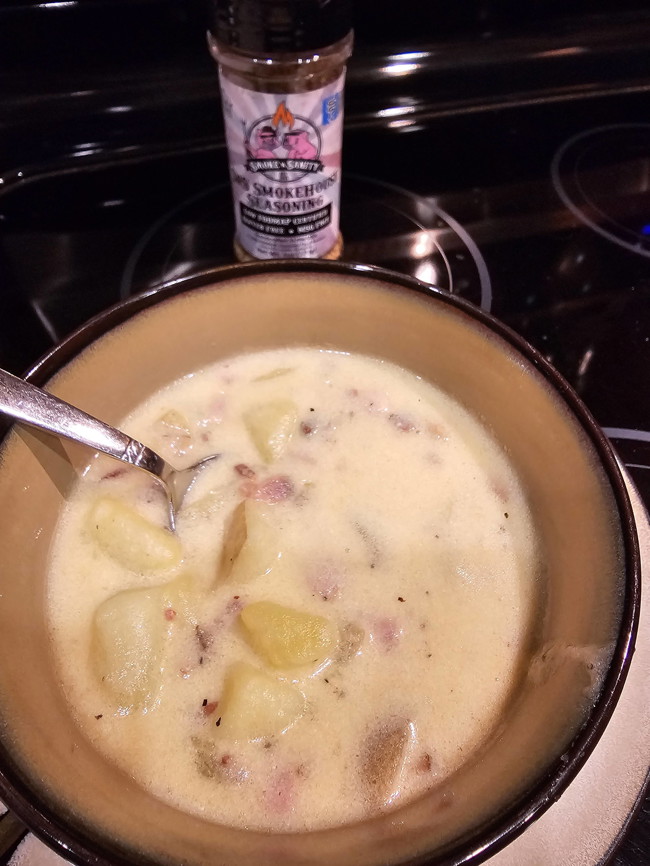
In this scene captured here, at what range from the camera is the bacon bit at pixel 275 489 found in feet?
3.57

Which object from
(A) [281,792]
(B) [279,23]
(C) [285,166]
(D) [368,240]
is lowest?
(A) [281,792]

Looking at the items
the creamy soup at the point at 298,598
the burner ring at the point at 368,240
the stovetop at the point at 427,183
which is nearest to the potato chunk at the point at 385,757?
the creamy soup at the point at 298,598

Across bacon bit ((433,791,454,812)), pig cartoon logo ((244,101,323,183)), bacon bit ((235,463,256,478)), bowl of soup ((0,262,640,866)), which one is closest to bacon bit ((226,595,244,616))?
bowl of soup ((0,262,640,866))

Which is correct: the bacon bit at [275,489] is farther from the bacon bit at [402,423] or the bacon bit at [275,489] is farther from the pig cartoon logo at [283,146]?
the pig cartoon logo at [283,146]

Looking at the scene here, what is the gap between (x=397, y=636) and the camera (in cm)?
95

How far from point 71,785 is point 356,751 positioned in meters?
0.35

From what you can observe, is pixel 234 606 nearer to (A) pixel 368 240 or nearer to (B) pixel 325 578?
(B) pixel 325 578

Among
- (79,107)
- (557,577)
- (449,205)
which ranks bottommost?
(557,577)

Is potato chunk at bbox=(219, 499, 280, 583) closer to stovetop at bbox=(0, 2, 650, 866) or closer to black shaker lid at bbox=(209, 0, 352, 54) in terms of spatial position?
stovetop at bbox=(0, 2, 650, 866)

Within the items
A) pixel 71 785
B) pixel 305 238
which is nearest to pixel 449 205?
pixel 305 238

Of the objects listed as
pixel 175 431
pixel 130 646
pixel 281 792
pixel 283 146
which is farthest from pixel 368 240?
pixel 281 792

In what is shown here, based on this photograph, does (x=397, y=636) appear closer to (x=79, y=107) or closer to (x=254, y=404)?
(x=254, y=404)

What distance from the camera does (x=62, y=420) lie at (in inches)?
37.3

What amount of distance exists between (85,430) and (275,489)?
31cm
